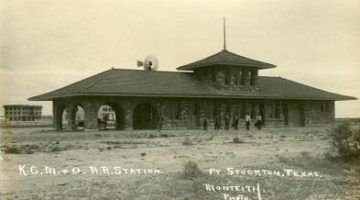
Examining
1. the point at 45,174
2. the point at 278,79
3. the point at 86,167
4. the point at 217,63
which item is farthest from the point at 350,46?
the point at 278,79

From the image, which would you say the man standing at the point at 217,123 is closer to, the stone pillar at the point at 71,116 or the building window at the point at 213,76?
the building window at the point at 213,76

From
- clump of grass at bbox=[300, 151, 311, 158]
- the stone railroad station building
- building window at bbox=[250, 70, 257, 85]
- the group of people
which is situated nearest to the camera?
clump of grass at bbox=[300, 151, 311, 158]

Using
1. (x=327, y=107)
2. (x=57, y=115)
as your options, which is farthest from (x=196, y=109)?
(x=327, y=107)

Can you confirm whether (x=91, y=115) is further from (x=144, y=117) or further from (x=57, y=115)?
(x=57, y=115)

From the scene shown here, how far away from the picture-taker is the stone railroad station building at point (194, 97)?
99.3ft

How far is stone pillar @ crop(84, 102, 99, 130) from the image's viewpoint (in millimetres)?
29422

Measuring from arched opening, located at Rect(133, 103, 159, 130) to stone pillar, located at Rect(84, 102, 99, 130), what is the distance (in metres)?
4.06

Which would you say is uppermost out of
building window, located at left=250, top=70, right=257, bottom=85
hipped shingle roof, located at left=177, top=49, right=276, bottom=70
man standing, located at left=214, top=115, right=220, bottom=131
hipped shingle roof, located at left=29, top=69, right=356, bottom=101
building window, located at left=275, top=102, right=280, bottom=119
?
hipped shingle roof, located at left=177, top=49, right=276, bottom=70

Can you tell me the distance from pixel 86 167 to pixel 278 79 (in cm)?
2952

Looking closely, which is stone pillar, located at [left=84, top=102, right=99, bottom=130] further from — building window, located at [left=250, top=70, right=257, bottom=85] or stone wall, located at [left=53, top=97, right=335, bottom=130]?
building window, located at [left=250, top=70, right=257, bottom=85]

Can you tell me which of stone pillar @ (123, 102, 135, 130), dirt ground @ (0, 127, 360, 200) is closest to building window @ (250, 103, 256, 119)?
stone pillar @ (123, 102, 135, 130)

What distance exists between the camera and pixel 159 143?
20672mm

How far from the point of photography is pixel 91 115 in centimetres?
2958

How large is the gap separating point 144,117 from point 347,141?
19694mm
